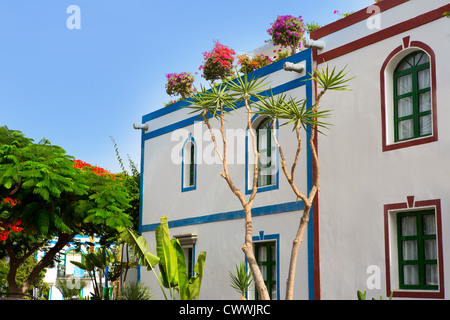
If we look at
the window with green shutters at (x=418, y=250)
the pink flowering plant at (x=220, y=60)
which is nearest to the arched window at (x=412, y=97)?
the window with green shutters at (x=418, y=250)

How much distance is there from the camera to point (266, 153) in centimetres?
1691

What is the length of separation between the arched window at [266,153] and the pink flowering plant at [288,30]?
280 cm

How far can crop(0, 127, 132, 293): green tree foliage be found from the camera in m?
17.0

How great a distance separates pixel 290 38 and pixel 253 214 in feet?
17.2

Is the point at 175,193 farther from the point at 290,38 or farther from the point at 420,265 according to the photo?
the point at 420,265

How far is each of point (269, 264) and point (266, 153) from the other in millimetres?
2909

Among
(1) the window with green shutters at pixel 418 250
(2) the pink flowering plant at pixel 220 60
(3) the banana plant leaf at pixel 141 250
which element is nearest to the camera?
(1) the window with green shutters at pixel 418 250

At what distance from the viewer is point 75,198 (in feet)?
64.3

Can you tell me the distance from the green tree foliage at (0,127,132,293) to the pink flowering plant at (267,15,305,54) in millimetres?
6766

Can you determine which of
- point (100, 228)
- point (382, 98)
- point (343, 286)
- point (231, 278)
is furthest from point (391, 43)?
point (100, 228)

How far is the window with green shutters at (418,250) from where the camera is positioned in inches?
482
